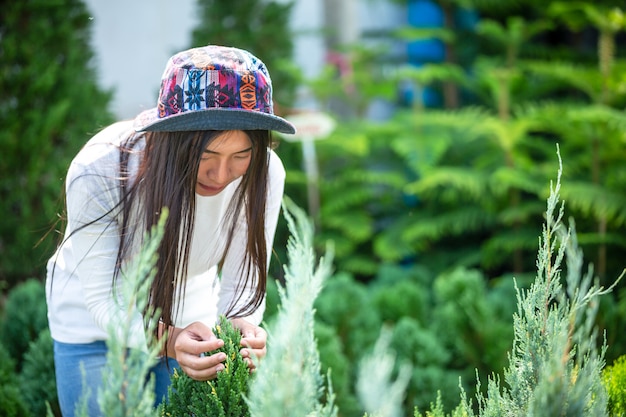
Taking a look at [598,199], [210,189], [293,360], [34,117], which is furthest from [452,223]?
[293,360]

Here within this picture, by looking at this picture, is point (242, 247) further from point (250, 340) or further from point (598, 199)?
point (598, 199)

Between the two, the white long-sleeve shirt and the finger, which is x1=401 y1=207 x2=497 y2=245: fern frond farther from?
the finger

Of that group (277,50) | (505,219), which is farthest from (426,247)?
(277,50)

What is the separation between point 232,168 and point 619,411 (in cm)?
114

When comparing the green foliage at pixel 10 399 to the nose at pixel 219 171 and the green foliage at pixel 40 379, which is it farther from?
the nose at pixel 219 171

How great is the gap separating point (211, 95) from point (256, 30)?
411 centimetres

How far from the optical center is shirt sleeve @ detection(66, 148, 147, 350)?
1835mm

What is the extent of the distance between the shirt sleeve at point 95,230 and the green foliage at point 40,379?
3.55ft

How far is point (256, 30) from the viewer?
5.70m

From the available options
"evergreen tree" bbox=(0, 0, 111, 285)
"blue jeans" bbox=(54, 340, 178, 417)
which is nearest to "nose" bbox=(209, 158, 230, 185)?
"blue jeans" bbox=(54, 340, 178, 417)

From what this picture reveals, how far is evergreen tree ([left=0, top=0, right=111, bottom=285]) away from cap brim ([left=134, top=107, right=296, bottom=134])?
2.79 metres

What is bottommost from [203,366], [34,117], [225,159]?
[203,366]

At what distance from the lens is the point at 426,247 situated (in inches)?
228

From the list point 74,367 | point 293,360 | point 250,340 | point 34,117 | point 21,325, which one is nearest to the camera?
point 293,360
